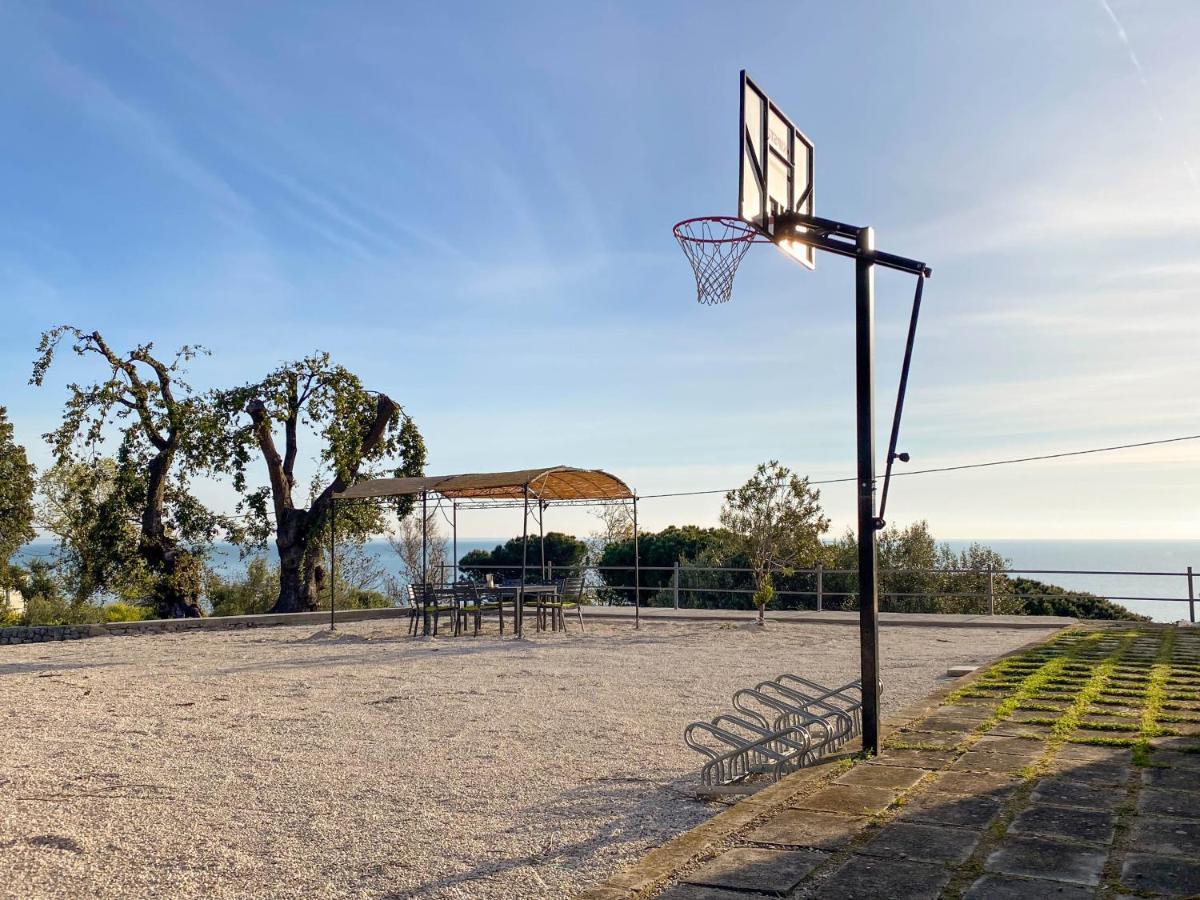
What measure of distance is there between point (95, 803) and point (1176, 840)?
482cm

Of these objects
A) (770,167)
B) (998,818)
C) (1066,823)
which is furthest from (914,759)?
Answer: (770,167)

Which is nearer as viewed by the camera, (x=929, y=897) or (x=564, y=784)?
(x=929, y=897)

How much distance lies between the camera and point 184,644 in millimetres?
13250

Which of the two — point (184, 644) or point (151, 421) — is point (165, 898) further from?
point (151, 421)

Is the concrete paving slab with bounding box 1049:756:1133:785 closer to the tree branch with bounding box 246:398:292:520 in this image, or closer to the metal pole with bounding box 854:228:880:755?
the metal pole with bounding box 854:228:880:755

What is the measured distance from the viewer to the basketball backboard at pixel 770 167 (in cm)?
558

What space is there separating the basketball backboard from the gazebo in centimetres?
771

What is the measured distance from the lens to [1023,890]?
3209 millimetres

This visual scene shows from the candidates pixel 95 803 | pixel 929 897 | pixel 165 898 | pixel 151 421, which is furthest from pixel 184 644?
pixel 929 897

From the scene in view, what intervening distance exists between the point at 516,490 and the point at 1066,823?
1254 centimetres

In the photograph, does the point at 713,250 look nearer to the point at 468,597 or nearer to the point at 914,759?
the point at 914,759

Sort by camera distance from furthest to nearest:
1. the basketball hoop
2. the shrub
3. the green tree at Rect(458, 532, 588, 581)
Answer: the green tree at Rect(458, 532, 588, 581), the shrub, the basketball hoop

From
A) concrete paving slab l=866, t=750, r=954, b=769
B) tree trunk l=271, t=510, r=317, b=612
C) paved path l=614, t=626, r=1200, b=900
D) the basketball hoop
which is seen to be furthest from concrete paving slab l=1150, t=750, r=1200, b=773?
tree trunk l=271, t=510, r=317, b=612

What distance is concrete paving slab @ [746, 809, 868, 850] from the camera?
3770mm
